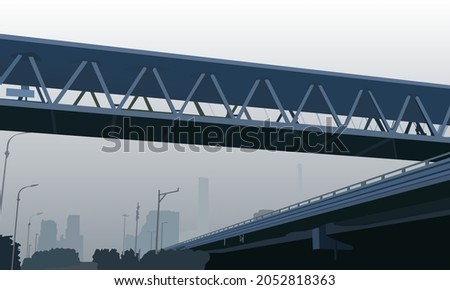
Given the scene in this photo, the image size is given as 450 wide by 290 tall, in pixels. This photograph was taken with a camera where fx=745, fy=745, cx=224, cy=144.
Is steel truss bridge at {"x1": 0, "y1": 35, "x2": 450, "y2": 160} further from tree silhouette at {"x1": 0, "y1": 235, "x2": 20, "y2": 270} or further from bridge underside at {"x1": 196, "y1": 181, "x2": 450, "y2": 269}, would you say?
tree silhouette at {"x1": 0, "y1": 235, "x2": 20, "y2": 270}

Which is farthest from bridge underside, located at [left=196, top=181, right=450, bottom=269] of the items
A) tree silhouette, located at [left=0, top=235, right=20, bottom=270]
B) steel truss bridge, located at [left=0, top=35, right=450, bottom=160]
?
tree silhouette, located at [left=0, top=235, right=20, bottom=270]

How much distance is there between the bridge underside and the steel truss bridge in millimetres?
5511

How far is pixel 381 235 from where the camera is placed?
132 ft

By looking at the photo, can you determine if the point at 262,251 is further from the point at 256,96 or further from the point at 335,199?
the point at 335,199

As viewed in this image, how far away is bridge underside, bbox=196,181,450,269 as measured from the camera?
1307 inches

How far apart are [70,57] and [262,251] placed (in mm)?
32180

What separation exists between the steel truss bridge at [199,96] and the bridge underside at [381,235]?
5511mm

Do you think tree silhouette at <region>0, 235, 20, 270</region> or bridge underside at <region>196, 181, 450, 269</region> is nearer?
bridge underside at <region>196, 181, 450, 269</region>

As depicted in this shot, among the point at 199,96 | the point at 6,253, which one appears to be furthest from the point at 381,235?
the point at 6,253

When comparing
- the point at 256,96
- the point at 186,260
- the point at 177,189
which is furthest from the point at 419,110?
the point at 177,189

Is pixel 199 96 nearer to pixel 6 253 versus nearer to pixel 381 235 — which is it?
pixel 381 235

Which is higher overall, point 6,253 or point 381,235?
point 6,253

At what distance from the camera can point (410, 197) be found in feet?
104

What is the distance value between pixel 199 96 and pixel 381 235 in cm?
1400
